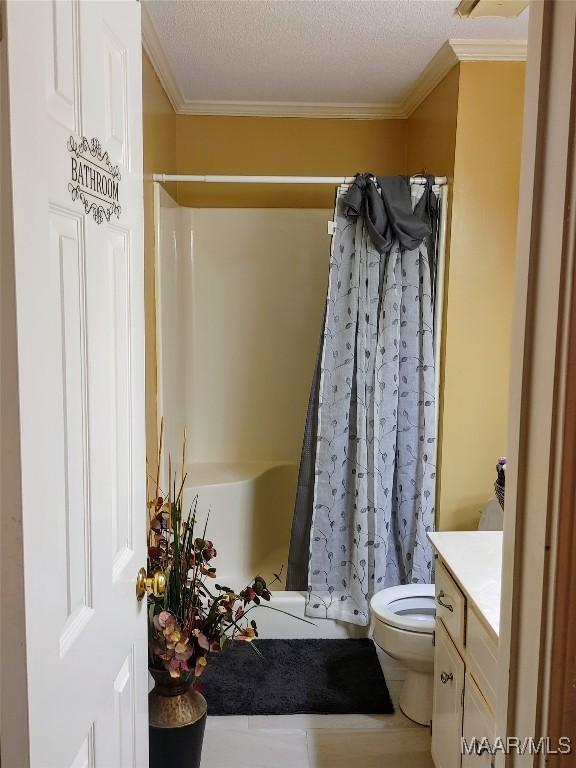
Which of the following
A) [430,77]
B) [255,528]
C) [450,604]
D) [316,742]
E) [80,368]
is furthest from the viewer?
[255,528]

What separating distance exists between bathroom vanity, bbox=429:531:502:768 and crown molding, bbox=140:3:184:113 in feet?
6.49

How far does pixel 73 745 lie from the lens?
0.96 metres

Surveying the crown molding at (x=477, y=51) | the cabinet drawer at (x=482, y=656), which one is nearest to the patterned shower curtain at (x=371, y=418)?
the crown molding at (x=477, y=51)

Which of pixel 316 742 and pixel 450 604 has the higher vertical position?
pixel 450 604

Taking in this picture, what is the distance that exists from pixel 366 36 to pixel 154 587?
2104 millimetres

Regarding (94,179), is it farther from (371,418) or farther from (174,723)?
(371,418)

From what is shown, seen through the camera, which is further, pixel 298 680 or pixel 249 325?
pixel 249 325

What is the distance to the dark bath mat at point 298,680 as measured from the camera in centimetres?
240

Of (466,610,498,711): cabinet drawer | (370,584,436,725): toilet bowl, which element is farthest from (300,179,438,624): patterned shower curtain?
(466,610,498,711): cabinet drawer

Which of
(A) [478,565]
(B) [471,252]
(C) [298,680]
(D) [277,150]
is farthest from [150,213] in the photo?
(C) [298,680]

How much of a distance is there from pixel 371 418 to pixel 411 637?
2.88 feet

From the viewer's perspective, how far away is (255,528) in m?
3.30

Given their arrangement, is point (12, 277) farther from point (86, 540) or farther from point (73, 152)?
point (86, 540)

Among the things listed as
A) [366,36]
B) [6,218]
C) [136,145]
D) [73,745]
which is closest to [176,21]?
[366,36]
